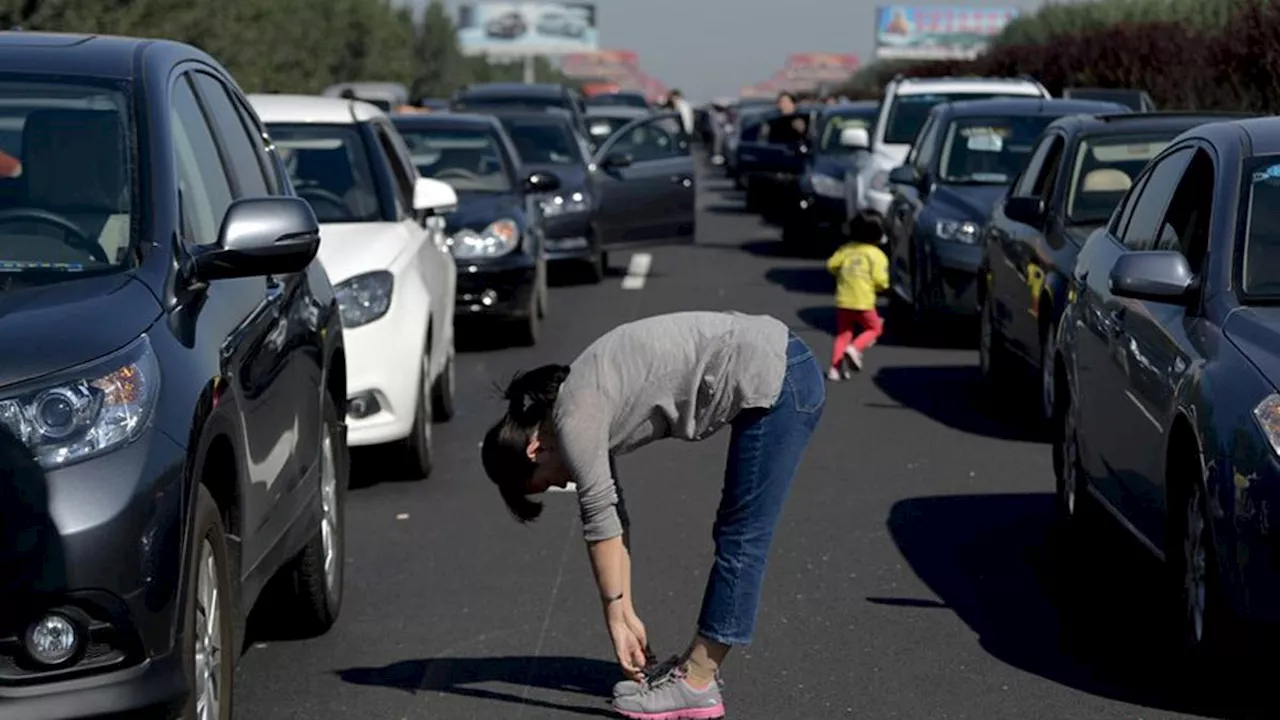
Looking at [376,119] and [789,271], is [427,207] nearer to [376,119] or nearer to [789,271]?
[376,119]

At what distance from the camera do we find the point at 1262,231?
25.2 feet

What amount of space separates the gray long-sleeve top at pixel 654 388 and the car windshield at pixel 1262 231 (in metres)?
1.89

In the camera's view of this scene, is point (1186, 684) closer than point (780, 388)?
No

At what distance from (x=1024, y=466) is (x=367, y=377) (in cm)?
315

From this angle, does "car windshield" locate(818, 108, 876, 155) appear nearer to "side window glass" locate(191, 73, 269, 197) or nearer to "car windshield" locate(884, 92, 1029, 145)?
"car windshield" locate(884, 92, 1029, 145)

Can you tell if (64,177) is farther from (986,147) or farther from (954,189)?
(986,147)

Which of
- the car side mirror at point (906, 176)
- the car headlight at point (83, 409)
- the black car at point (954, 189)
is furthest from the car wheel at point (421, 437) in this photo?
the car side mirror at point (906, 176)

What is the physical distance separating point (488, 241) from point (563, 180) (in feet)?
15.5

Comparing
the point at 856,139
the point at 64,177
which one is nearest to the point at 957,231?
the point at 856,139

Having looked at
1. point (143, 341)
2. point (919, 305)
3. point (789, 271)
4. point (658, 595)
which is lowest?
point (789, 271)

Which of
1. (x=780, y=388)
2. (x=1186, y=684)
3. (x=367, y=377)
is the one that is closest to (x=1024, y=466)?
(x=367, y=377)

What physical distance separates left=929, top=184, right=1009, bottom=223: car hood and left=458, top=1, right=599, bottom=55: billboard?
134145 mm

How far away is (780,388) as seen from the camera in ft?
20.6

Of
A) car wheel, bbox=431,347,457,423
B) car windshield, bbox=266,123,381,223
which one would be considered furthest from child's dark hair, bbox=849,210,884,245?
car windshield, bbox=266,123,381,223
